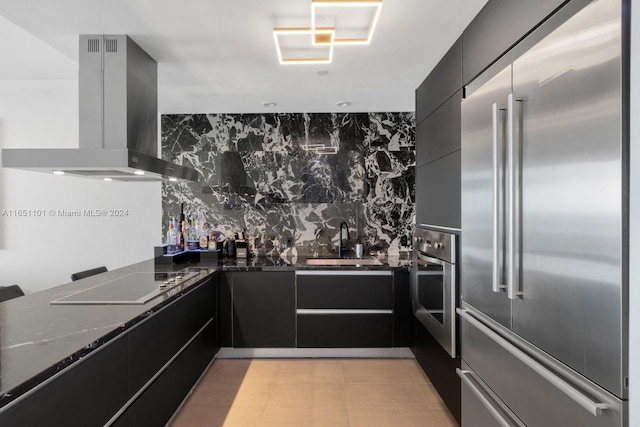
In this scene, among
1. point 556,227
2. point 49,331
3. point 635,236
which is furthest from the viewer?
point 49,331

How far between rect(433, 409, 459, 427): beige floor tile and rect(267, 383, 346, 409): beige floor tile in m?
0.65

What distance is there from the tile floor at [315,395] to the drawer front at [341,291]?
53 centimetres

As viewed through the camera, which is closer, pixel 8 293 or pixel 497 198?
pixel 497 198

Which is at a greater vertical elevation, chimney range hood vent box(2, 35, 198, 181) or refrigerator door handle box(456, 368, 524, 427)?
chimney range hood vent box(2, 35, 198, 181)

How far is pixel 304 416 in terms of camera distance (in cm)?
238

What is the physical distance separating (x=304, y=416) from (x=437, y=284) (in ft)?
4.17

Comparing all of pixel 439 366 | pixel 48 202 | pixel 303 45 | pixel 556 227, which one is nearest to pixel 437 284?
pixel 439 366

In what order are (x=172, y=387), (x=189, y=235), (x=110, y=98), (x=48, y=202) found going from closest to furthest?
1. (x=172, y=387)
2. (x=110, y=98)
3. (x=48, y=202)
4. (x=189, y=235)

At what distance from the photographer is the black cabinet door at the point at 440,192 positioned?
2.16 meters

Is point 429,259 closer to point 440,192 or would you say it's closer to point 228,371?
point 440,192

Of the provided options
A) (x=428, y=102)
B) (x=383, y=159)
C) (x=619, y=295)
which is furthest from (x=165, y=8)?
(x=383, y=159)

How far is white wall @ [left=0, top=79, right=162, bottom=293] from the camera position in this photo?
142 inches

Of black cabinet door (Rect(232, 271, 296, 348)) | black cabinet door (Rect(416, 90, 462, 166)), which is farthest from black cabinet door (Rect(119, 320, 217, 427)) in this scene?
black cabinet door (Rect(416, 90, 462, 166))

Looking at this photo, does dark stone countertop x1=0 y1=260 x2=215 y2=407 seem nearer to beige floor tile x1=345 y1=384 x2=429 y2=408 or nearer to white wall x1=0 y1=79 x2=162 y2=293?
beige floor tile x1=345 y1=384 x2=429 y2=408
